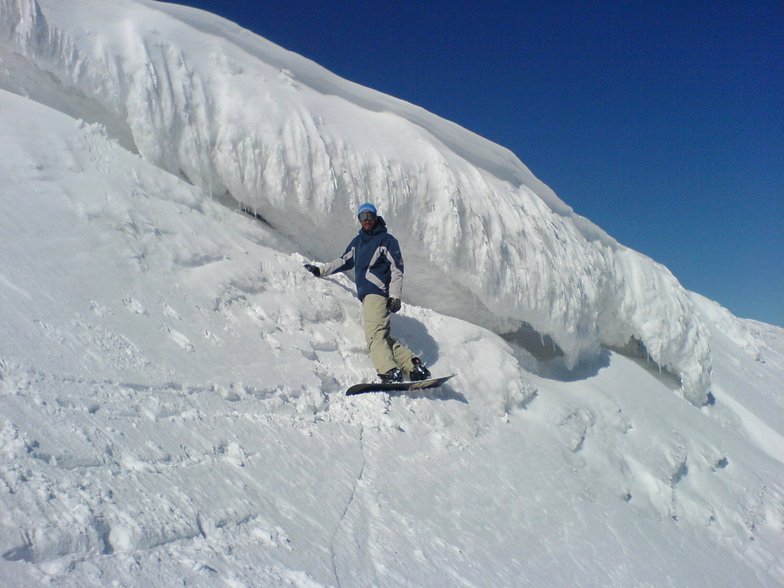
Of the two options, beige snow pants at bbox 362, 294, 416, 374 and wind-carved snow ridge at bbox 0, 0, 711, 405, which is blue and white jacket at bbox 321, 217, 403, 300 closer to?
beige snow pants at bbox 362, 294, 416, 374

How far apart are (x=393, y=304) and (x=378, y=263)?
43cm

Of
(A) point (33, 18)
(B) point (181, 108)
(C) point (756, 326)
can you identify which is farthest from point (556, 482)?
(C) point (756, 326)

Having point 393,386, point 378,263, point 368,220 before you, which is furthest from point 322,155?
point 393,386

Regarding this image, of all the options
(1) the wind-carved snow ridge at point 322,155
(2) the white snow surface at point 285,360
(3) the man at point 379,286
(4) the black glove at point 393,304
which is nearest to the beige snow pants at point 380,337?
(3) the man at point 379,286

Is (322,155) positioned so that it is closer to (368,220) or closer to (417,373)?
(368,220)

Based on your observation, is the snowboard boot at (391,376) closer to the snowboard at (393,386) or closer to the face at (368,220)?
the snowboard at (393,386)

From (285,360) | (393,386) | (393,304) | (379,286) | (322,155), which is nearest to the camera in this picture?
(285,360)

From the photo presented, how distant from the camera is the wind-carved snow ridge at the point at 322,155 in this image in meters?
5.66

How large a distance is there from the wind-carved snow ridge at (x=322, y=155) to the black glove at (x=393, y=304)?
1503 mm

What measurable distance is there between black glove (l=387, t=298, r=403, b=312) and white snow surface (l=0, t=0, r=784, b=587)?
52cm

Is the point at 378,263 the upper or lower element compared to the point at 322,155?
lower

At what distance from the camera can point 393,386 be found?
16.7 ft

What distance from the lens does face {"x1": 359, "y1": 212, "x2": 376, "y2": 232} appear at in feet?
17.9

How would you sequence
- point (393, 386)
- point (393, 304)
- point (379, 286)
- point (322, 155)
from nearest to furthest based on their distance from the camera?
point (393, 386)
point (393, 304)
point (379, 286)
point (322, 155)
